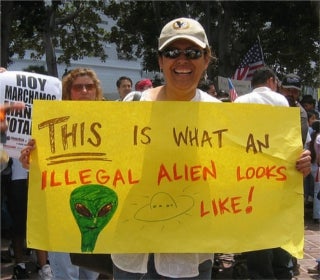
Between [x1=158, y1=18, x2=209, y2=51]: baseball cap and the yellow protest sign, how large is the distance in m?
0.29

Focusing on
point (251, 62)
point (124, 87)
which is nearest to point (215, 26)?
point (251, 62)

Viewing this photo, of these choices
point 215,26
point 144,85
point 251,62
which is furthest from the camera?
point 215,26

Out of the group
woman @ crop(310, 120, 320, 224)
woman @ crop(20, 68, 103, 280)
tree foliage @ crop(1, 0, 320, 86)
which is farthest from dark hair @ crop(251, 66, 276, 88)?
tree foliage @ crop(1, 0, 320, 86)

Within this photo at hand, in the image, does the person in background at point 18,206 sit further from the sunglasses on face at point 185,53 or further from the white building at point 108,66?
the white building at point 108,66

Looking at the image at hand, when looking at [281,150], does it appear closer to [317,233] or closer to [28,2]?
[317,233]

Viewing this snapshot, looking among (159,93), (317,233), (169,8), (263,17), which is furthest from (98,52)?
(159,93)

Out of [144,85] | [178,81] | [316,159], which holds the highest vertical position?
[144,85]

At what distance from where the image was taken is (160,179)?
8.14 feet

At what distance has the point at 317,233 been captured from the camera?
6855 millimetres

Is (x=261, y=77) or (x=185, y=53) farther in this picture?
(x=261, y=77)

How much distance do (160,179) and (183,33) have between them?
0.68 metres

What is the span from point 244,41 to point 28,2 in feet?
26.1

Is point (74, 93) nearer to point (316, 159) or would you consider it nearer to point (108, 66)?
point (316, 159)

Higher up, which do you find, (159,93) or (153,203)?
(159,93)
